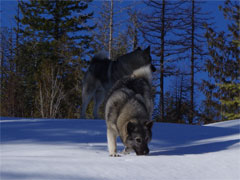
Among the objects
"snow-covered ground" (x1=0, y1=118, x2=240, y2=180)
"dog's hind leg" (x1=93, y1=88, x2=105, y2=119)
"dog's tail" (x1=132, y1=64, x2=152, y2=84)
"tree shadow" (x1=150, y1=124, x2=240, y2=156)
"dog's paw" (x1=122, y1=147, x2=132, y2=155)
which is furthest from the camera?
"dog's hind leg" (x1=93, y1=88, x2=105, y2=119)

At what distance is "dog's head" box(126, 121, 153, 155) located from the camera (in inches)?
142

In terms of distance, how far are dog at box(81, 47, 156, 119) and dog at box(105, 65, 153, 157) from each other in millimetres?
3074

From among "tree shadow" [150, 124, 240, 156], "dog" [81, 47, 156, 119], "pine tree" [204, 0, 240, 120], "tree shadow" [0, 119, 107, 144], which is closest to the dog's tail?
"tree shadow" [150, 124, 240, 156]

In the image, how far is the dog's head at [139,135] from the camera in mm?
3617

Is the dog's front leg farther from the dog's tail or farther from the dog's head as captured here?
the dog's tail

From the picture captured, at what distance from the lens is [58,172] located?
227cm

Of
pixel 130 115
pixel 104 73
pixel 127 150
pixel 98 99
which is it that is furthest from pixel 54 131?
pixel 130 115

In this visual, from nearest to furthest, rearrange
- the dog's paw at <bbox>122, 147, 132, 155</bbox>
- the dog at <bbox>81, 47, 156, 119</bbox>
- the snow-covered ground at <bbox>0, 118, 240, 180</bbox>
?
1. the snow-covered ground at <bbox>0, 118, 240, 180</bbox>
2. the dog's paw at <bbox>122, 147, 132, 155</bbox>
3. the dog at <bbox>81, 47, 156, 119</bbox>

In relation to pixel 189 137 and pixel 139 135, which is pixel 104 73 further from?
pixel 139 135

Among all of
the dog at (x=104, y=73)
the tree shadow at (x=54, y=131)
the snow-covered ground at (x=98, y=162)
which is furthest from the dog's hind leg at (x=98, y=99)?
the snow-covered ground at (x=98, y=162)

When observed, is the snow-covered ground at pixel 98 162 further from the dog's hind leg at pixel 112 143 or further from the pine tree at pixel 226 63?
the pine tree at pixel 226 63

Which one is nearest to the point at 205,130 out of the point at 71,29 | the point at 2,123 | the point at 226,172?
the point at 226,172

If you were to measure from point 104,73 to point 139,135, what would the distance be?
4.86m

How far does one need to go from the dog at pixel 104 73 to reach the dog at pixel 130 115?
3.07 meters
